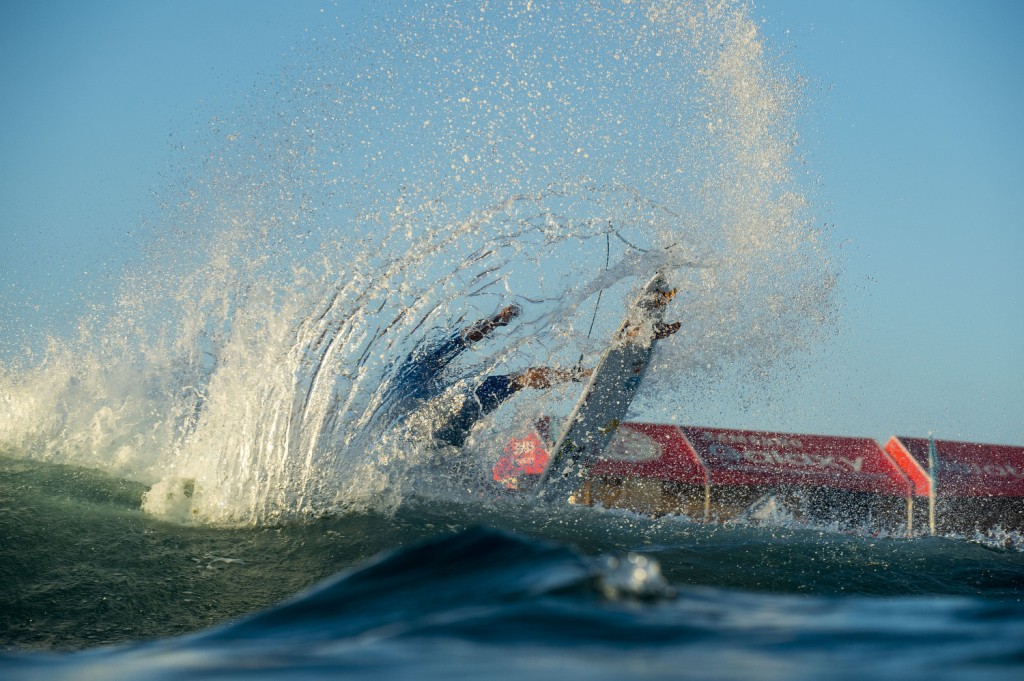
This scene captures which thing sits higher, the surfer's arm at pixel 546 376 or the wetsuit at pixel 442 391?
the surfer's arm at pixel 546 376

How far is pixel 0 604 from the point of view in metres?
3.62

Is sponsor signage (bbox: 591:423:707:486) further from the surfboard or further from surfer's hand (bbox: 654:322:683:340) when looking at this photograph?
surfer's hand (bbox: 654:322:683:340)

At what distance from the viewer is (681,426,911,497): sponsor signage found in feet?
48.6

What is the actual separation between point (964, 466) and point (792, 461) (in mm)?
3577

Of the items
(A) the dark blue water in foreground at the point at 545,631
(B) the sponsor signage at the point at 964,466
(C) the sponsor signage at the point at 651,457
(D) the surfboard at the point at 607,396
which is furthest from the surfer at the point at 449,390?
(B) the sponsor signage at the point at 964,466

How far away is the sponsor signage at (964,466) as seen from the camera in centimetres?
1514

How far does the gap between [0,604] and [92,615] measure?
17.8 inches

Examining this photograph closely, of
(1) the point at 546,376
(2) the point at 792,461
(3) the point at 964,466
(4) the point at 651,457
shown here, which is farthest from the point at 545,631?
(3) the point at 964,466

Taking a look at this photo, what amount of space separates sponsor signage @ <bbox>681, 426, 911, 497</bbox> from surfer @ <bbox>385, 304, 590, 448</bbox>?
8275mm

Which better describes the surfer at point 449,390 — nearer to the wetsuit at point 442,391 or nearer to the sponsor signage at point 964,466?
the wetsuit at point 442,391

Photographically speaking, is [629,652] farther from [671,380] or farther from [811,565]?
[671,380]

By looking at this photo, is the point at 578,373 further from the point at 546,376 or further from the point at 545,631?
the point at 545,631

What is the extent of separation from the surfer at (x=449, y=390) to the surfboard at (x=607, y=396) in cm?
79

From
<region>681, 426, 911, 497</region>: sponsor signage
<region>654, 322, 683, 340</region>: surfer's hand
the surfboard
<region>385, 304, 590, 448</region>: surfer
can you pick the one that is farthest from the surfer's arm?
<region>681, 426, 911, 497</region>: sponsor signage
